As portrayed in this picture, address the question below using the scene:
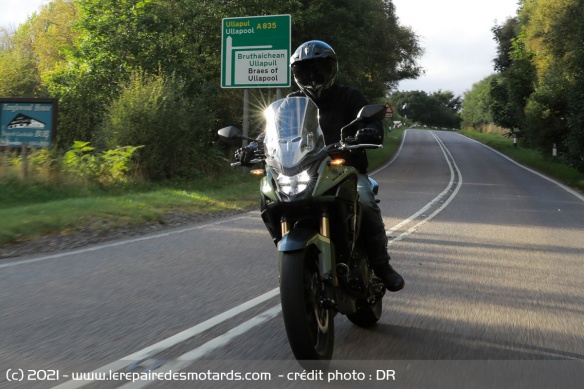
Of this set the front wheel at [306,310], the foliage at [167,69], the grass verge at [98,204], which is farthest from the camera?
the foliage at [167,69]

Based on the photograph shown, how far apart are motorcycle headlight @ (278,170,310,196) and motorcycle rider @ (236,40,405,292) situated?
0.59 metres

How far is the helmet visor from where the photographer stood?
183 inches

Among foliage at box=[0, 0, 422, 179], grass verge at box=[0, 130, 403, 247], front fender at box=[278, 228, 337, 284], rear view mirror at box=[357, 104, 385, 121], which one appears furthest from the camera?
foliage at box=[0, 0, 422, 179]

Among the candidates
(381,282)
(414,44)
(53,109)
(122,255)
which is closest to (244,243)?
(122,255)

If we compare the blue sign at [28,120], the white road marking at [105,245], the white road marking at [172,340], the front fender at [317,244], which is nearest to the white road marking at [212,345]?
the white road marking at [172,340]

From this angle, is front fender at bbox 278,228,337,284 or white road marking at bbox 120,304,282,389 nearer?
front fender at bbox 278,228,337,284

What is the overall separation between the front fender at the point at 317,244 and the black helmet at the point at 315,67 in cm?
117

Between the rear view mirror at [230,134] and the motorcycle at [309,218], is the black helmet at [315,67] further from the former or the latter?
the rear view mirror at [230,134]

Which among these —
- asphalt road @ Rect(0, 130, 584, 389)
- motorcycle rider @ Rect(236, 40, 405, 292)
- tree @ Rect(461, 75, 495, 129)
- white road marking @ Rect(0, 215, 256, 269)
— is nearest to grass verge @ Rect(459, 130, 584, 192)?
white road marking @ Rect(0, 215, 256, 269)

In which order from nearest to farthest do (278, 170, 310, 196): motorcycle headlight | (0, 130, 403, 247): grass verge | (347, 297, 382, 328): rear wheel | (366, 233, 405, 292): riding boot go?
1. (278, 170, 310, 196): motorcycle headlight
2. (366, 233, 405, 292): riding boot
3. (347, 297, 382, 328): rear wheel
4. (0, 130, 403, 247): grass verge

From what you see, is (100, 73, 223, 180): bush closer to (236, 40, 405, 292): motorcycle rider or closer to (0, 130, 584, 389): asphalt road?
(0, 130, 584, 389): asphalt road

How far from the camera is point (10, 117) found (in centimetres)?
1717

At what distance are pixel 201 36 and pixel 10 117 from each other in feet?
40.9

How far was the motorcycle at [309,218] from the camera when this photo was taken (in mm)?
3836
